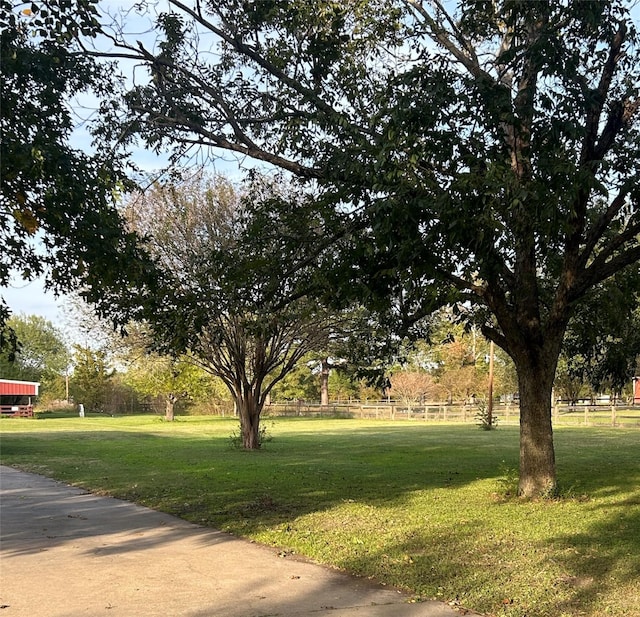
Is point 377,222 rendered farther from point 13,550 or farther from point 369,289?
point 13,550

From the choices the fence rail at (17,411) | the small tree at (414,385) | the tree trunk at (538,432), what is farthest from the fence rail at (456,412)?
the tree trunk at (538,432)

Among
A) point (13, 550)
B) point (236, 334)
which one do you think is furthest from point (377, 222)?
point (236, 334)

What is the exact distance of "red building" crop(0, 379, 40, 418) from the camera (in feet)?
191

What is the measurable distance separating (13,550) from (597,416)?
3922cm

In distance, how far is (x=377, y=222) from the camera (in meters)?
8.61

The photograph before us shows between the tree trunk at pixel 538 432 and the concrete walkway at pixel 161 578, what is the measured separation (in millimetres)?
4911

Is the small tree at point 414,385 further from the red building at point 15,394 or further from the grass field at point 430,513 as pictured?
the grass field at point 430,513

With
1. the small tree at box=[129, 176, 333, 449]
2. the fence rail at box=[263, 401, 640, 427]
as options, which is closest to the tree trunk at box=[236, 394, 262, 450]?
the small tree at box=[129, 176, 333, 449]

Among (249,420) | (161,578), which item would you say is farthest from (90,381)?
(161,578)

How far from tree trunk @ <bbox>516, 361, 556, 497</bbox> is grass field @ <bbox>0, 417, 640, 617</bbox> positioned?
34 cm

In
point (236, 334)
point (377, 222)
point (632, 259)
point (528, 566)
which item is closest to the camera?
point (528, 566)

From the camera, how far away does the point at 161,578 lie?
6.77 m

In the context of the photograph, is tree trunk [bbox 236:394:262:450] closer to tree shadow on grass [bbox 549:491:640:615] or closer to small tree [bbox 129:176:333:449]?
small tree [bbox 129:176:333:449]

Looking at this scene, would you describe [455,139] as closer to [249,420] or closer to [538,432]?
[538,432]
